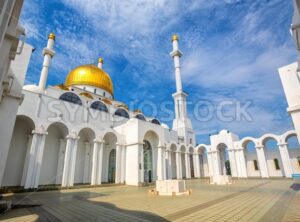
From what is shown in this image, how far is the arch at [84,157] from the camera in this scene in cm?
1856

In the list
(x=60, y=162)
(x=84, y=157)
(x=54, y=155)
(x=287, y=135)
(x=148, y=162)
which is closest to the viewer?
(x=60, y=162)

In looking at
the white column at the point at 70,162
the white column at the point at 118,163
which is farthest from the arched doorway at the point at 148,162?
the white column at the point at 70,162

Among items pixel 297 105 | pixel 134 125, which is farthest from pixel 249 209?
pixel 134 125

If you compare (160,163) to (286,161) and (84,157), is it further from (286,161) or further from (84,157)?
(286,161)

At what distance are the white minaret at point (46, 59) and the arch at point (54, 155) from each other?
672 cm

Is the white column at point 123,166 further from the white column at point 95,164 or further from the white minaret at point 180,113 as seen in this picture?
the white minaret at point 180,113

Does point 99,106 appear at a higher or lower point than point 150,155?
higher

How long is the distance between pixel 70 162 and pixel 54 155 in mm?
3100

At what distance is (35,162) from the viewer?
1386 cm

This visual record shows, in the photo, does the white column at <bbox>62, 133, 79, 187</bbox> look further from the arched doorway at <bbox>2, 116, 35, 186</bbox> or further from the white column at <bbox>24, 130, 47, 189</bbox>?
the arched doorway at <bbox>2, 116, 35, 186</bbox>

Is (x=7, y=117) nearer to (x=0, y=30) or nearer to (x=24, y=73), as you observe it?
(x=24, y=73)

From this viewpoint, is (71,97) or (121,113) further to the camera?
(121,113)

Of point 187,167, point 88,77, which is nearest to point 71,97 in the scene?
point 88,77

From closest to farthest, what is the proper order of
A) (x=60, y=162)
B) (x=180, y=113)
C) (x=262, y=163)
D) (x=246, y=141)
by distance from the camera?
(x=60, y=162) < (x=262, y=163) < (x=246, y=141) < (x=180, y=113)
